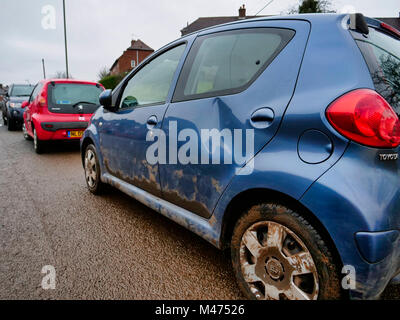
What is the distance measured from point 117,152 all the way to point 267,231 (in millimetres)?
1883

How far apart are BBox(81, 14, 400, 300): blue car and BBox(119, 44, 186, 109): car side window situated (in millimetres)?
178

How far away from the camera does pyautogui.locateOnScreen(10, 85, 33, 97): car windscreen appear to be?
39.2ft

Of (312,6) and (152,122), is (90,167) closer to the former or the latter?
(152,122)

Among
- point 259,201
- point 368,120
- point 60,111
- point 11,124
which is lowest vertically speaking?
point 11,124

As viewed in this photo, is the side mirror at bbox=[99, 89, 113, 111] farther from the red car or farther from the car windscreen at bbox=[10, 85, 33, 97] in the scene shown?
the car windscreen at bbox=[10, 85, 33, 97]

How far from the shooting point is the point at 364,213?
1.19 metres

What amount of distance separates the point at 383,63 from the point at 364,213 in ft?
2.50

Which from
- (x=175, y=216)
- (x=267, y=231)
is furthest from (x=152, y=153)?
(x=267, y=231)

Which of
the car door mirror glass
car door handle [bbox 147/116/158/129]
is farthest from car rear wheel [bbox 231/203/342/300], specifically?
the car door mirror glass

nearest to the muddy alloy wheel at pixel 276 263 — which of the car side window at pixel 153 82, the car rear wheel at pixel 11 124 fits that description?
the car side window at pixel 153 82

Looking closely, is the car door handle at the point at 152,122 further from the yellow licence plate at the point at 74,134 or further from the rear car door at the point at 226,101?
the yellow licence plate at the point at 74,134

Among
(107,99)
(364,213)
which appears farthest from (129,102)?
(364,213)

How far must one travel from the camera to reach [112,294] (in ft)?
6.07

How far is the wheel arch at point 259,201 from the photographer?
4.34 ft
